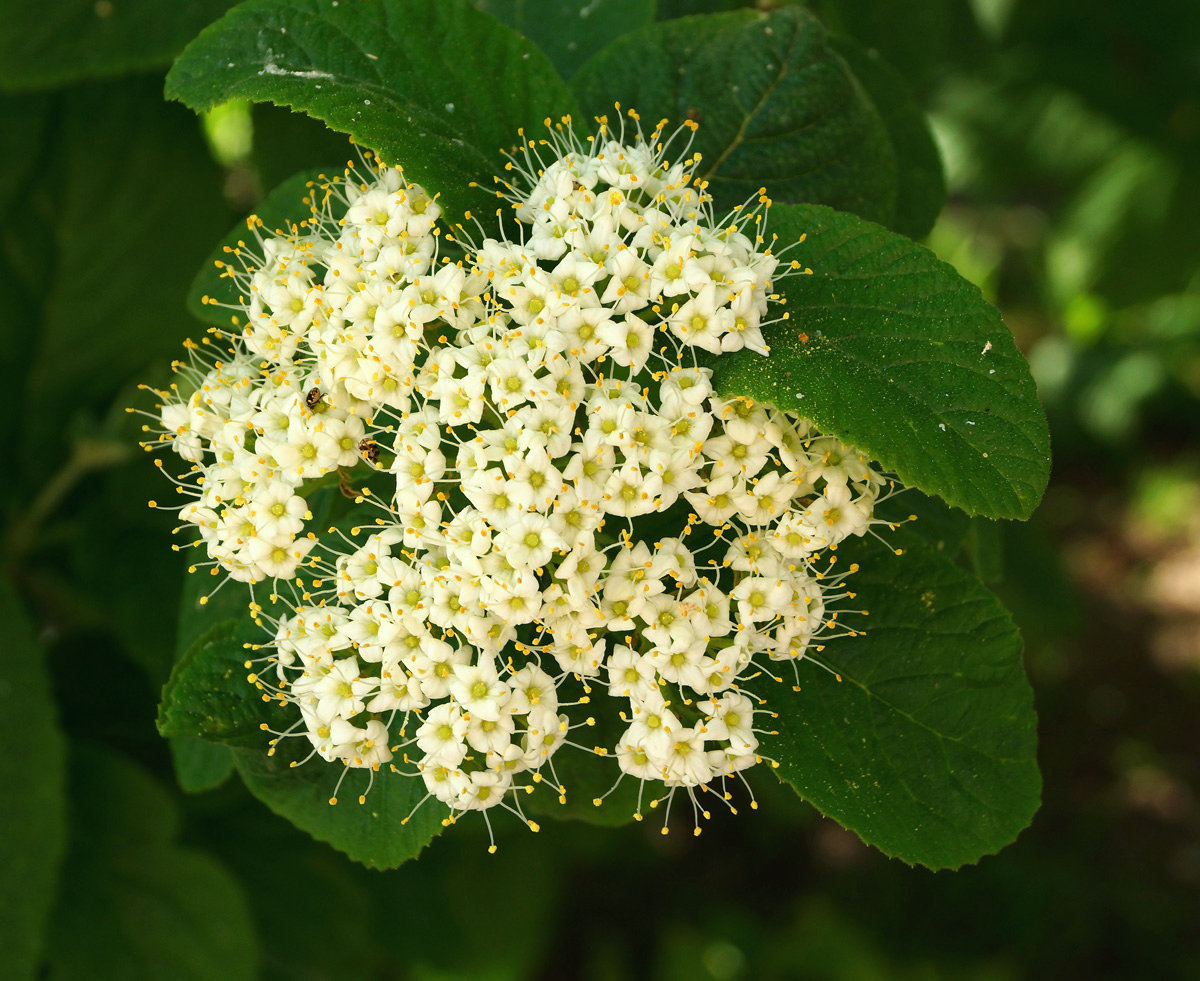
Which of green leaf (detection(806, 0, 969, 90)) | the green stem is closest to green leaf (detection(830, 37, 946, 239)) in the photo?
green leaf (detection(806, 0, 969, 90))

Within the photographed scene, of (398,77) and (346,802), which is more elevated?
(398,77)

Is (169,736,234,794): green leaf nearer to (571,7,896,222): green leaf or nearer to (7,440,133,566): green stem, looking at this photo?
(7,440,133,566): green stem

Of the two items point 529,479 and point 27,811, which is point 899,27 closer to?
point 529,479

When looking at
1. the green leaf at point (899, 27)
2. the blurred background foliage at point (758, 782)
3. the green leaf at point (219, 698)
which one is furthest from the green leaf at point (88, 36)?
the green leaf at point (899, 27)

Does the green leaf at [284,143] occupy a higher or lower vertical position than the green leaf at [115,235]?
higher

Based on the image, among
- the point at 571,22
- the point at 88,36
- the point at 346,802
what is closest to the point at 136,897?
the point at 346,802

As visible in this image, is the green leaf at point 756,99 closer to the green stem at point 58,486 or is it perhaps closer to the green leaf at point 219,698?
the green leaf at point 219,698

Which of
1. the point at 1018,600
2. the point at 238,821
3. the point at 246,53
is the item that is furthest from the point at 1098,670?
the point at 246,53
